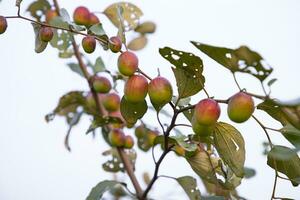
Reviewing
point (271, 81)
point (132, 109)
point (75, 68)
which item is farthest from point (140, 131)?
point (271, 81)

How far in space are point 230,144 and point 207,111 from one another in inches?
5.1

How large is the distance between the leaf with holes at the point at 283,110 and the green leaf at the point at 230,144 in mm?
75

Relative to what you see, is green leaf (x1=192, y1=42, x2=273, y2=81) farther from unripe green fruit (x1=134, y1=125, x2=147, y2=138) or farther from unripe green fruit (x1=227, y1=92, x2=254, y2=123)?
unripe green fruit (x1=134, y1=125, x2=147, y2=138)

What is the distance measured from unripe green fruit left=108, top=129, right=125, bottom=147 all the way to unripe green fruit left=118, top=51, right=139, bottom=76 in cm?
48

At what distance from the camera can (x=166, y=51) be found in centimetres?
73

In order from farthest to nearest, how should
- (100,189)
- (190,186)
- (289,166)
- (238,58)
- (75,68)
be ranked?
(75,68) < (100,189) < (190,186) < (289,166) < (238,58)

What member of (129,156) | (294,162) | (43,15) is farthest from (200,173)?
(43,15)

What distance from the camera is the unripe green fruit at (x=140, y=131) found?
4.47ft

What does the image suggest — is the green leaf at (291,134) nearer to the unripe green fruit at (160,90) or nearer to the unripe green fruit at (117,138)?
the unripe green fruit at (160,90)

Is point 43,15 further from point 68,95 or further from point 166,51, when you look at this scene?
point 166,51

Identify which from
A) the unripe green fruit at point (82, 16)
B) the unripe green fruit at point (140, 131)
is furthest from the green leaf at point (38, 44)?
the unripe green fruit at point (140, 131)

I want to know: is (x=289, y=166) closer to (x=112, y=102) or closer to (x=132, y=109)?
(x=132, y=109)

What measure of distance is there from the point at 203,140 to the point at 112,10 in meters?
0.59

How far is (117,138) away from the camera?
4.04ft
